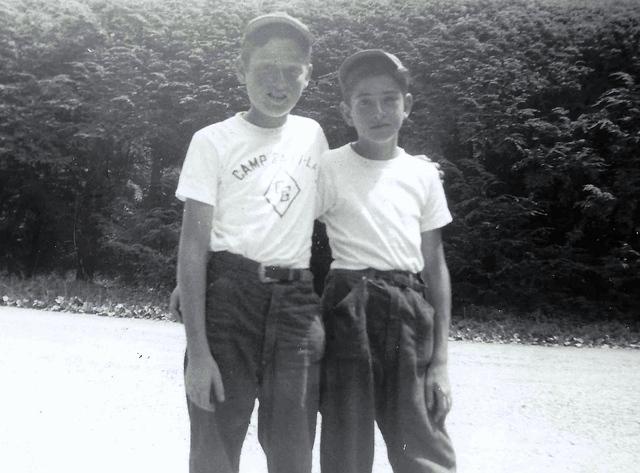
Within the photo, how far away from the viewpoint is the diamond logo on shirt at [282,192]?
2.28 metres

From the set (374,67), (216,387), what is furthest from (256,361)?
(374,67)

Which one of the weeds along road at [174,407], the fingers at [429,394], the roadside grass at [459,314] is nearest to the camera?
the fingers at [429,394]

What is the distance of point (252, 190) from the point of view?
2270 mm

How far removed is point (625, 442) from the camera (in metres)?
4.07

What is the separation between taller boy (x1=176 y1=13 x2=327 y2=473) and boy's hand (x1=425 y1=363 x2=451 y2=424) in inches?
15.0

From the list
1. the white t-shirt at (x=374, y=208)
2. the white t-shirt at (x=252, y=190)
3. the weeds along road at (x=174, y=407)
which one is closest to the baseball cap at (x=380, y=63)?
the white t-shirt at (x=374, y=208)

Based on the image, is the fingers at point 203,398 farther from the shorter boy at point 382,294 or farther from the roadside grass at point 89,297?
the roadside grass at point 89,297

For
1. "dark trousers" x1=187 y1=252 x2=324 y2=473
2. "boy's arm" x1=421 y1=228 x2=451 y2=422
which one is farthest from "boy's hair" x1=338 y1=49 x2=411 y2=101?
"dark trousers" x1=187 y1=252 x2=324 y2=473

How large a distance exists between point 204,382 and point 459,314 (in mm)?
6486

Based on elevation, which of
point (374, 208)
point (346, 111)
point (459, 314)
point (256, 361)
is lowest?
point (459, 314)

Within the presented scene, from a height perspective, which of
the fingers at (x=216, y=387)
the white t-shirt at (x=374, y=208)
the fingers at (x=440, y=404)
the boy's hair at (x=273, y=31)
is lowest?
the fingers at (x=440, y=404)

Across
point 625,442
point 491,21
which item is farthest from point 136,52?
point 625,442

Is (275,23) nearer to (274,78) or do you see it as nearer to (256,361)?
(274,78)

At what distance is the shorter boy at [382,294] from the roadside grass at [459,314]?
5.30 metres
